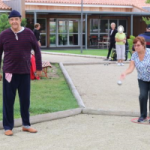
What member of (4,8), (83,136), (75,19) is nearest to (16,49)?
(83,136)

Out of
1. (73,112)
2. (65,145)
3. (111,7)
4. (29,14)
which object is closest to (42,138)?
(65,145)

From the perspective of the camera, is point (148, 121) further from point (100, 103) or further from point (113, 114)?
point (100, 103)

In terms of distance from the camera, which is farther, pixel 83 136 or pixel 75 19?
pixel 75 19

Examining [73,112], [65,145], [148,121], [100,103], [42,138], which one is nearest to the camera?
[65,145]

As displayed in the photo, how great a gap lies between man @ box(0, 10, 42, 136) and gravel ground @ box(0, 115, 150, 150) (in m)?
0.35

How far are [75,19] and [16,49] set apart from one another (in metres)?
32.2

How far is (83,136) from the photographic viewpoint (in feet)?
22.4

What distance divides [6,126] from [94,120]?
5.89ft

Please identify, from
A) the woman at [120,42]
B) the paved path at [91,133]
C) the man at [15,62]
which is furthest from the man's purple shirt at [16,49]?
the woman at [120,42]

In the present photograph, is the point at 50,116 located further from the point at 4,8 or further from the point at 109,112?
the point at 4,8

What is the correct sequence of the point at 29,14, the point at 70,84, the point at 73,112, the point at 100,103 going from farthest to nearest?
the point at 29,14, the point at 70,84, the point at 100,103, the point at 73,112

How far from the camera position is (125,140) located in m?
6.56

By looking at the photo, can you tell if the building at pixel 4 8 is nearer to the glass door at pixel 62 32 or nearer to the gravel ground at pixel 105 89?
the glass door at pixel 62 32

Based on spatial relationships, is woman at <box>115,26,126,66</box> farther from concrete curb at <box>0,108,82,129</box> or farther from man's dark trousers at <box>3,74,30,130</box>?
man's dark trousers at <box>3,74,30,130</box>
